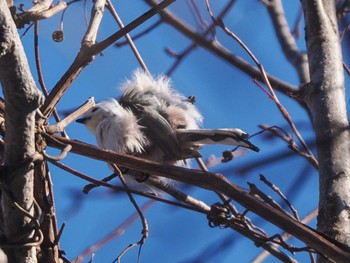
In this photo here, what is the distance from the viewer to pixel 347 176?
188cm

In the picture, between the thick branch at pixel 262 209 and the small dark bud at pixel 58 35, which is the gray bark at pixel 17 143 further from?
the small dark bud at pixel 58 35

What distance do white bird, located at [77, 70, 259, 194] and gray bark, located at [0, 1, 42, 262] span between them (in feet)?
3.64

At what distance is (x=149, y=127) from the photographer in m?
2.60

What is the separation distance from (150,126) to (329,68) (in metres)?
0.79

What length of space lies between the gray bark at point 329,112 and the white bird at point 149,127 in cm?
39

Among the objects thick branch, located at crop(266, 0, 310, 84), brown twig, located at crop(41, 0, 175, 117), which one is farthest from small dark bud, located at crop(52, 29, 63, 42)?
thick branch, located at crop(266, 0, 310, 84)

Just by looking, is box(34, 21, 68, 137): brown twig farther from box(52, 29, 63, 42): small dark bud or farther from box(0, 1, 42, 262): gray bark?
box(0, 1, 42, 262): gray bark

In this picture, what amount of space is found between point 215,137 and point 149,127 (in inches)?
11.7

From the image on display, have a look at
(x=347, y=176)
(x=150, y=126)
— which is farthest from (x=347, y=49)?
(x=150, y=126)

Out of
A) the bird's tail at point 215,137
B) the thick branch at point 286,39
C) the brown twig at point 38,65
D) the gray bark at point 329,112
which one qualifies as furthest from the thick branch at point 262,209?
the thick branch at point 286,39

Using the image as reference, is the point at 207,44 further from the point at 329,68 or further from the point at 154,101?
the point at 154,101

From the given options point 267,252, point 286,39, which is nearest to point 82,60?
point 267,252

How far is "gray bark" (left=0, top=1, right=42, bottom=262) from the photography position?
1.20 m

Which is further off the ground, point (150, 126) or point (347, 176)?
point (150, 126)
